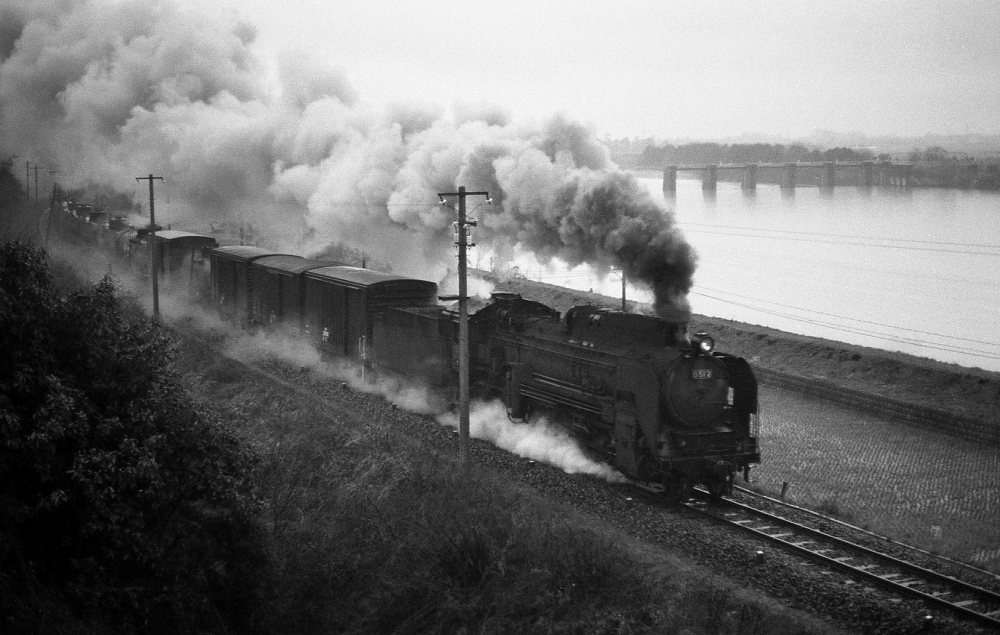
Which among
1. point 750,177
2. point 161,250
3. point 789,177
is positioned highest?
point 750,177

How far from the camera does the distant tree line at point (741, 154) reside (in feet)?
102

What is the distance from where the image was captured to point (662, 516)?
14.5 m

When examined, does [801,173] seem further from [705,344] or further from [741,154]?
[705,344]

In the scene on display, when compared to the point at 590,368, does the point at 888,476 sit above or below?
below

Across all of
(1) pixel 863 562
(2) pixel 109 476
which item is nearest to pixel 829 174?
(1) pixel 863 562

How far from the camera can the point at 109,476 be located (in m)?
9.81

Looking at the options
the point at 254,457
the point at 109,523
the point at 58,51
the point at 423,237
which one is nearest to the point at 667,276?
the point at 254,457

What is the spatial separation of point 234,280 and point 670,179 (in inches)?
733

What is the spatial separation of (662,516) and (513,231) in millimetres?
8397

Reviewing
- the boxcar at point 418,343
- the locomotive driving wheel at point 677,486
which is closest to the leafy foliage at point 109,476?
the locomotive driving wheel at point 677,486

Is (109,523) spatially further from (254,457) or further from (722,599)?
(722,599)

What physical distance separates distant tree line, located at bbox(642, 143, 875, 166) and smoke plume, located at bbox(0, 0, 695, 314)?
1205cm

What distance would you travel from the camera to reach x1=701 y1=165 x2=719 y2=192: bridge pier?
35062mm

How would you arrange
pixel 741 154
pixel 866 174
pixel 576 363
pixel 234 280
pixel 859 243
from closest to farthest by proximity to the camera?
pixel 576 363 → pixel 866 174 → pixel 234 280 → pixel 741 154 → pixel 859 243
